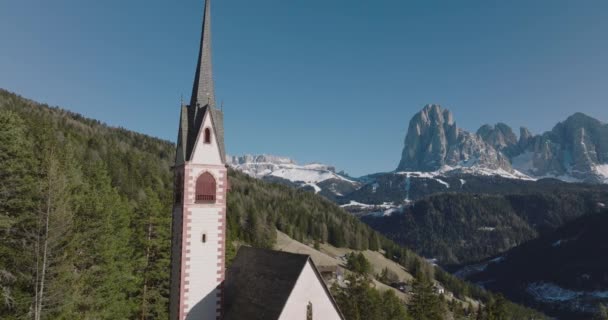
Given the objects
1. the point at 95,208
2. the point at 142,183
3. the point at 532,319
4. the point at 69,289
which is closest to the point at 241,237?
the point at 142,183

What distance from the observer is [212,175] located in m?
32.5

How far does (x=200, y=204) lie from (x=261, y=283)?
282 inches

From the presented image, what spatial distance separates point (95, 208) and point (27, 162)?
21.4 ft

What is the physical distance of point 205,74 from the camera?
3344 cm

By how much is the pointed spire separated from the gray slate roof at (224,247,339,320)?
1169 cm

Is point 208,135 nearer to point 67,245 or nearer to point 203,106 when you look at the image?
point 203,106

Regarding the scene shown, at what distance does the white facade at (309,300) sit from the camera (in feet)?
84.7

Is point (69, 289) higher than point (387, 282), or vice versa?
point (69, 289)

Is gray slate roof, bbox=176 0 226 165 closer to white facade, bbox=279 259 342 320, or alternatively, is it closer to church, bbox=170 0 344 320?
church, bbox=170 0 344 320

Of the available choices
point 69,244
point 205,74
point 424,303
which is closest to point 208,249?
point 69,244

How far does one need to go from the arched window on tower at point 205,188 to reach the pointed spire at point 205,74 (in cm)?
541

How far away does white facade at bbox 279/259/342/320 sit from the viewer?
25828mm

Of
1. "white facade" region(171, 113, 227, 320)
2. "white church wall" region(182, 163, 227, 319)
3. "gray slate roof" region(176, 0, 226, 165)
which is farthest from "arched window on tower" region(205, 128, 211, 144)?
"white church wall" region(182, 163, 227, 319)

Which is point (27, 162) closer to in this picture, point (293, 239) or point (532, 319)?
point (293, 239)
